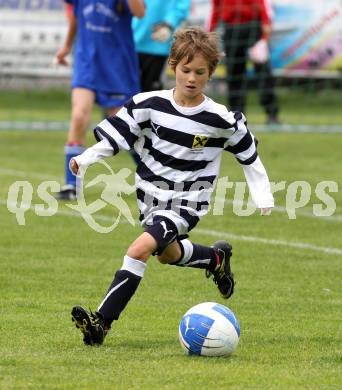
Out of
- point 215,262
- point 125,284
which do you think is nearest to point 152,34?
point 215,262

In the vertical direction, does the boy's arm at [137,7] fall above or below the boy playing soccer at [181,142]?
below

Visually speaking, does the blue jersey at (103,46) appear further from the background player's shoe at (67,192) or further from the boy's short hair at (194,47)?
the boy's short hair at (194,47)

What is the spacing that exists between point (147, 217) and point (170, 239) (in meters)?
0.25

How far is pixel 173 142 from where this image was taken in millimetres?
6125

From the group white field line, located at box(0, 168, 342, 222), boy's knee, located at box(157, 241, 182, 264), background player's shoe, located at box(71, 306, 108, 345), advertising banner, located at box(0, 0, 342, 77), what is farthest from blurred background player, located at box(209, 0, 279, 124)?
background player's shoe, located at box(71, 306, 108, 345)

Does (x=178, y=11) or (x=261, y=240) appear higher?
(x=178, y=11)

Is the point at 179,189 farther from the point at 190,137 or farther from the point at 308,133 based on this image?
the point at 308,133

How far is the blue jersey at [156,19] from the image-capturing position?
13.5 metres

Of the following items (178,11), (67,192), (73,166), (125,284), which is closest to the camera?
(125,284)

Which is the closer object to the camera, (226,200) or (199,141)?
(199,141)

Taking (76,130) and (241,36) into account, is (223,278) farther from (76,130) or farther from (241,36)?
(241,36)

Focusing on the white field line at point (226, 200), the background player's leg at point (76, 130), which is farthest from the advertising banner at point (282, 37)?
the background player's leg at point (76, 130)

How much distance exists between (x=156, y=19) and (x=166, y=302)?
7.33 m

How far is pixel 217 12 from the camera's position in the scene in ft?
56.9
